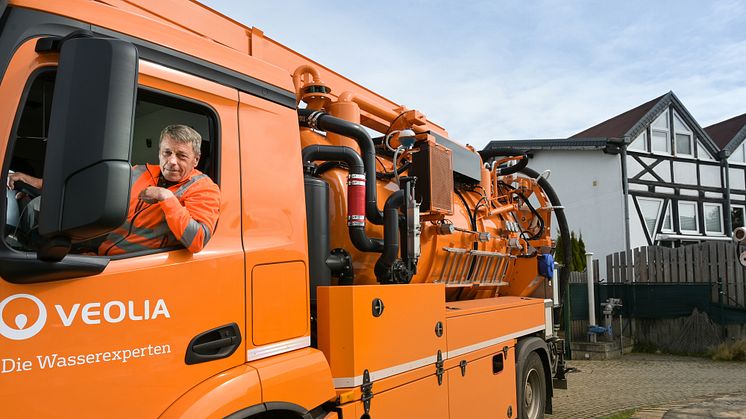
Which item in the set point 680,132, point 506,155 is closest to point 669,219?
point 680,132

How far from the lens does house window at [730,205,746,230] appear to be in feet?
78.6

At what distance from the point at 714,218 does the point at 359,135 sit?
77.2 ft

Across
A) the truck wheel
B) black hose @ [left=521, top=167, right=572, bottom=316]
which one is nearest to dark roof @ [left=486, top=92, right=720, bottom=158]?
black hose @ [left=521, top=167, right=572, bottom=316]

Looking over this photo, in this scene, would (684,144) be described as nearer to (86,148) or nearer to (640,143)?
(640,143)

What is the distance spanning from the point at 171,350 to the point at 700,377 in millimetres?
11024

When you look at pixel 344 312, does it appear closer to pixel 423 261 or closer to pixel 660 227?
pixel 423 261

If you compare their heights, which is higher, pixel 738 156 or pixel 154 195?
pixel 738 156

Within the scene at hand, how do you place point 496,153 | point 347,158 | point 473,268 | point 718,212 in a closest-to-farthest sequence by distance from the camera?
1. point 347,158
2. point 473,268
3. point 496,153
4. point 718,212

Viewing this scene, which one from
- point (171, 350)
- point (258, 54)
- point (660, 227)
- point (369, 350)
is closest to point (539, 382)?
point (369, 350)

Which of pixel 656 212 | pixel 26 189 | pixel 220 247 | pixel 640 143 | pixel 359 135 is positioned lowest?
pixel 220 247

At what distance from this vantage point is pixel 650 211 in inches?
856

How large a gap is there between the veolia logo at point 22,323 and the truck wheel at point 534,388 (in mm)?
5085

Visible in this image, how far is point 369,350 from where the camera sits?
347 cm

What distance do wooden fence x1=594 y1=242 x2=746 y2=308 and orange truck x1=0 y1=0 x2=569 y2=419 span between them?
1127 cm
